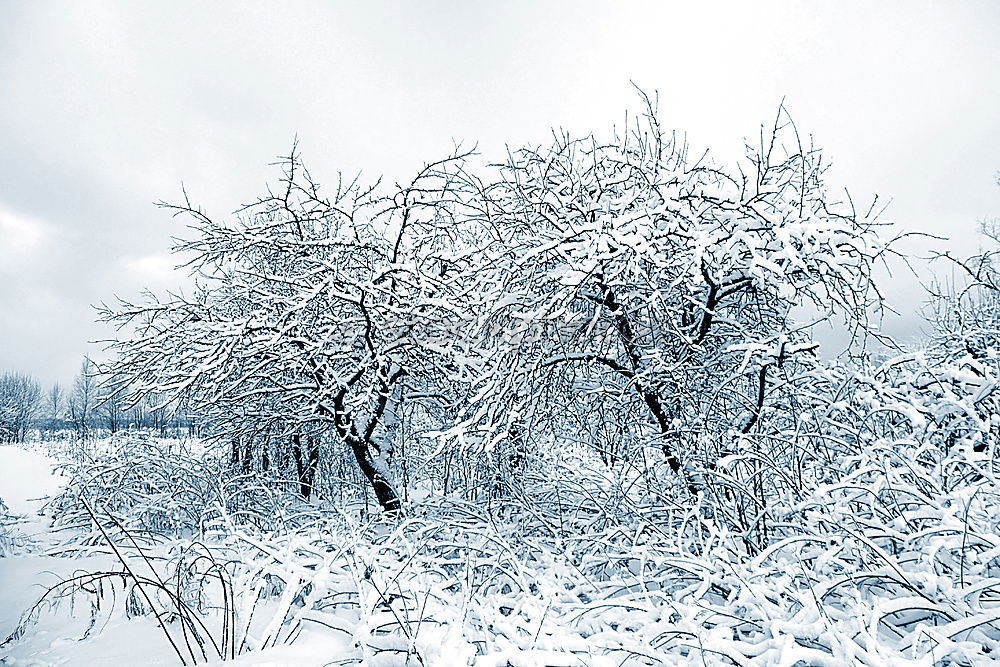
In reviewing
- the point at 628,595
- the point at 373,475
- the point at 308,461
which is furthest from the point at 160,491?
the point at 628,595

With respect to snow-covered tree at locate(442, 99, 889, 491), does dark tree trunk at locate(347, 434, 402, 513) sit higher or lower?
lower

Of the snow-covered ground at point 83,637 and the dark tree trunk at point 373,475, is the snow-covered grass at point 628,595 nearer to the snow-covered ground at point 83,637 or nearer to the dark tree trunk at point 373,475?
the snow-covered ground at point 83,637

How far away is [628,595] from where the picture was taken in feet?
11.5

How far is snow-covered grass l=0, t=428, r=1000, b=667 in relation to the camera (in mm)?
2586

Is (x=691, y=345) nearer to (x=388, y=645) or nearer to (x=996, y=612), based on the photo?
(x=996, y=612)

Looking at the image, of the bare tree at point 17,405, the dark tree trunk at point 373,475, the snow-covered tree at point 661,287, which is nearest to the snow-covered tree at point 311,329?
the dark tree trunk at point 373,475

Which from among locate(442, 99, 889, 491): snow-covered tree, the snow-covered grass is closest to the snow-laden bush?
the snow-covered grass

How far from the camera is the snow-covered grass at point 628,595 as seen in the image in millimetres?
2586

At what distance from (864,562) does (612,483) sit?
2515 mm

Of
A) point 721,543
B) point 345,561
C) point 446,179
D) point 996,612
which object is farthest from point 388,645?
point 446,179

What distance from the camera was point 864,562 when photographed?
294 cm

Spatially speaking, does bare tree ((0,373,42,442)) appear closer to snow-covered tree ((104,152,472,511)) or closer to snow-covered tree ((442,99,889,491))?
snow-covered tree ((104,152,472,511))

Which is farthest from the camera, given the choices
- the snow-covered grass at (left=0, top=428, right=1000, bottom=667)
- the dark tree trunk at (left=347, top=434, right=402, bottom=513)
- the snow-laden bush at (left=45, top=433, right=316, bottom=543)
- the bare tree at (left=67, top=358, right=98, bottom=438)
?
the snow-laden bush at (left=45, top=433, right=316, bottom=543)

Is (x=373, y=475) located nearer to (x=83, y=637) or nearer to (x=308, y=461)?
(x=308, y=461)
